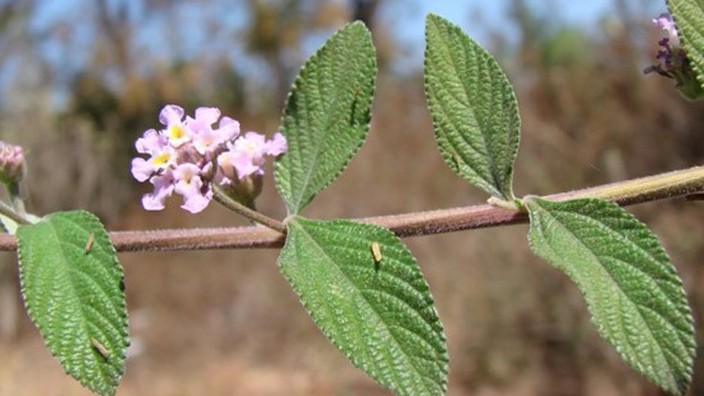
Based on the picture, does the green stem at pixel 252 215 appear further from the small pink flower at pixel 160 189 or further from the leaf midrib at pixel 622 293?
the leaf midrib at pixel 622 293

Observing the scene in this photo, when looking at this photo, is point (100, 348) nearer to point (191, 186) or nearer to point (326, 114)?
point (191, 186)

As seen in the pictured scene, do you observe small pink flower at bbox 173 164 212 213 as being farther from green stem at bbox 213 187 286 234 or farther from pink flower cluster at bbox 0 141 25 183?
pink flower cluster at bbox 0 141 25 183

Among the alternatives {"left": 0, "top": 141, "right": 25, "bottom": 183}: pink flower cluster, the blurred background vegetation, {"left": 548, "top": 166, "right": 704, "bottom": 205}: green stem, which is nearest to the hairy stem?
{"left": 548, "top": 166, "right": 704, "bottom": 205}: green stem

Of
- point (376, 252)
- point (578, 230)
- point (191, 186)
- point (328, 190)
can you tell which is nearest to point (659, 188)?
point (578, 230)

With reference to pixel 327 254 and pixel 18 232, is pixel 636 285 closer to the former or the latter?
pixel 327 254

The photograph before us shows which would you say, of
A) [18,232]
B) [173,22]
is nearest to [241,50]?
[173,22]

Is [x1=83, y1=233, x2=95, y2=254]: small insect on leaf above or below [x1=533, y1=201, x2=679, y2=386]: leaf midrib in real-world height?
below

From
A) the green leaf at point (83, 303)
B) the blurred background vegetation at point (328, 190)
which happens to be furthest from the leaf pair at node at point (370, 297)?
the blurred background vegetation at point (328, 190)

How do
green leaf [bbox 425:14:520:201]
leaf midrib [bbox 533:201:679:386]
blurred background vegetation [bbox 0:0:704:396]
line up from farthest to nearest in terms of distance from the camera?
blurred background vegetation [bbox 0:0:704:396] < green leaf [bbox 425:14:520:201] < leaf midrib [bbox 533:201:679:386]
